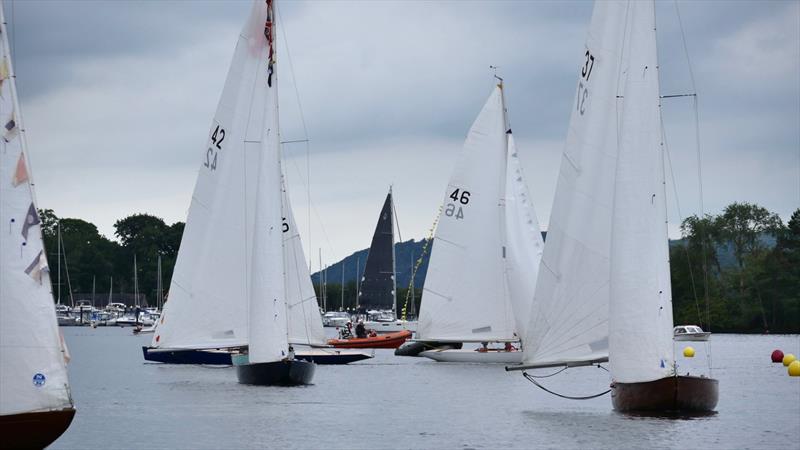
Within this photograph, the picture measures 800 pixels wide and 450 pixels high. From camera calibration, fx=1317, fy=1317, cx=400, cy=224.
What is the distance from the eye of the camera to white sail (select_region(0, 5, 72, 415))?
2080 cm

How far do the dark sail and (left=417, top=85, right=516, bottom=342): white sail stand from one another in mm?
40264

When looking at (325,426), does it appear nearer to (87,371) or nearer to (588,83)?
(588,83)

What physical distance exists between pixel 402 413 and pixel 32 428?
19383 mm

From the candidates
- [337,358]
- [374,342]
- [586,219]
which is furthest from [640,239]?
[374,342]

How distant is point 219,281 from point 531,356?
743 inches

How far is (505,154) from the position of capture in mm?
58281

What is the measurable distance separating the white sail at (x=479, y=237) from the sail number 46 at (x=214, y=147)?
13.0 metres

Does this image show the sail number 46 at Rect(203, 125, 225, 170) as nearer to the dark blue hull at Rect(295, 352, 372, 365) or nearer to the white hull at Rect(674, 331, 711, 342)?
the dark blue hull at Rect(295, 352, 372, 365)

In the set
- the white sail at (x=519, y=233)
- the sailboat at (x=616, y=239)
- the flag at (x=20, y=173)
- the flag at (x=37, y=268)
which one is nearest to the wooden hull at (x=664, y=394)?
the sailboat at (x=616, y=239)

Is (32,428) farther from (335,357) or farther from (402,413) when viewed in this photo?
(335,357)

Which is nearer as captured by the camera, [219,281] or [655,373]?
[655,373]

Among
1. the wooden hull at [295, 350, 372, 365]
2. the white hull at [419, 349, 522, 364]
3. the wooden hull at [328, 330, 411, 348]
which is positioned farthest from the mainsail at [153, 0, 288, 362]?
the wooden hull at [328, 330, 411, 348]

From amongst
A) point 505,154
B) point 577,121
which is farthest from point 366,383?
point 577,121

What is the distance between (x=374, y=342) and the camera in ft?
238
